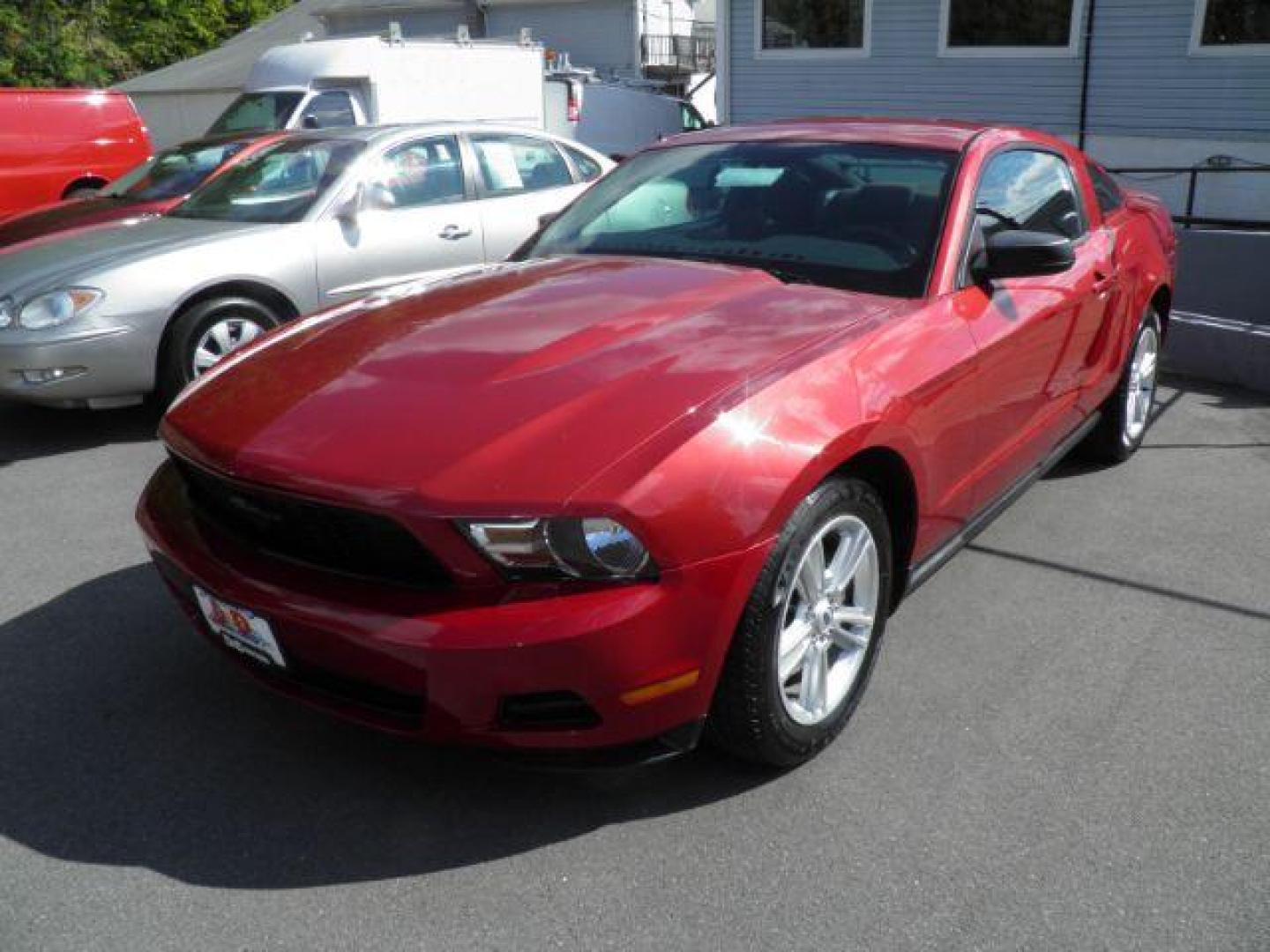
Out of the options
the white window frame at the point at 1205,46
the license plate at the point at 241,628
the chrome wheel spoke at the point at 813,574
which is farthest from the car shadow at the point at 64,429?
the white window frame at the point at 1205,46

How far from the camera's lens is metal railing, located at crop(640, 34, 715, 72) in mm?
27812

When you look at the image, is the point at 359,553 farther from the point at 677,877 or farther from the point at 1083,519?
the point at 1083,519

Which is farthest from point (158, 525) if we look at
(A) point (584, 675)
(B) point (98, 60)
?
(B) point (98, 60)

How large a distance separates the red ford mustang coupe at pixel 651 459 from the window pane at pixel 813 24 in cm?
1215

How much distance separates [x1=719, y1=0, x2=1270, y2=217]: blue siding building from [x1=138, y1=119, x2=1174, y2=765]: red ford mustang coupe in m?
10.2

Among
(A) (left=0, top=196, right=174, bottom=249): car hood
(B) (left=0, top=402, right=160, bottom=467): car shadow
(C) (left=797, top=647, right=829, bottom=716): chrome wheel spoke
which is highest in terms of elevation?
(A) (left=0, top=196, right=174, bottom=249): car hood

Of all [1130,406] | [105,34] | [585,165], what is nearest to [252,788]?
[1130,406]

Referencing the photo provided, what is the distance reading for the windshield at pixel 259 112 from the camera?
12.1 metres

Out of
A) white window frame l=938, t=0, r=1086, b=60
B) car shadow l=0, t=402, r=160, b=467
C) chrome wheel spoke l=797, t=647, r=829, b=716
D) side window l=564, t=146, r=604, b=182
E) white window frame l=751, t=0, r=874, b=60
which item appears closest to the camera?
chrome wheel spoke l=797, t=647, r=829, b=716

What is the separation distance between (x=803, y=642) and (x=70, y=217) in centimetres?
695

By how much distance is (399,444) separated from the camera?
2508 mm

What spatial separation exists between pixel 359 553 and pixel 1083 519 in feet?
10.6

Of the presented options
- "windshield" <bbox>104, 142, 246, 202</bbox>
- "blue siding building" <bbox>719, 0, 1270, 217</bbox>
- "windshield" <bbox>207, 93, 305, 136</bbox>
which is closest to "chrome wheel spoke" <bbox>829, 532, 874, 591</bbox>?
"windshield" <bbox>104, 142, 246, 202</bbox>

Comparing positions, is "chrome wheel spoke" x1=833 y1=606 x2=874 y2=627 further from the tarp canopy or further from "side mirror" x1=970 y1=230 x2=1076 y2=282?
the tarp canopy
